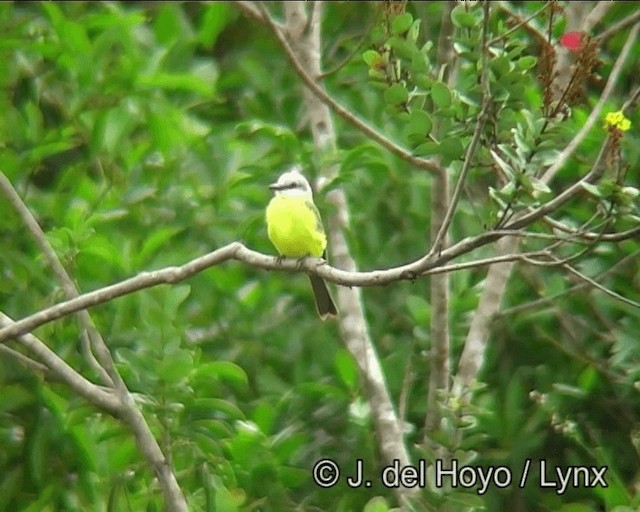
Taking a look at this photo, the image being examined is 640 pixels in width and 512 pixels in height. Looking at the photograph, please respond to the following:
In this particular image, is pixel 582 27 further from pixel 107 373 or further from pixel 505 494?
→ pixel 107 373

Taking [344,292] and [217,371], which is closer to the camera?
[217,371]

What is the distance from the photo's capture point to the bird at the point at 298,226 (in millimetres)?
4180

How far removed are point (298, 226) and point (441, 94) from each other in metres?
1.34

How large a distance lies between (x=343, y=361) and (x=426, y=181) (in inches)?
33.8

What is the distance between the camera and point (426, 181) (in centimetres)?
470

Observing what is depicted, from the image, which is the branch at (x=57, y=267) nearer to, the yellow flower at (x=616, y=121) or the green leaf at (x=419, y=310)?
the green leaf at (x=419, y=310)

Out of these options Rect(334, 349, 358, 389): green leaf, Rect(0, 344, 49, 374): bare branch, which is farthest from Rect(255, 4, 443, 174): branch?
Rect(0, 344, 49, 374): bare branch

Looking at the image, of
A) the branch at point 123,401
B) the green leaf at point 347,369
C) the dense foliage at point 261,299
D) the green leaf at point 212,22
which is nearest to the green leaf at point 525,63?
the dense foliage at point 261,299

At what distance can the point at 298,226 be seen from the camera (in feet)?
13.7

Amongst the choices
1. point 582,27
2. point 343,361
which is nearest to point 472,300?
Answer: point 343,361

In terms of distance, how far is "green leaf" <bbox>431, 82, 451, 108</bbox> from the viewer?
2893mm

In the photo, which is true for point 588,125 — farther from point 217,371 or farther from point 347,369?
point 217,371

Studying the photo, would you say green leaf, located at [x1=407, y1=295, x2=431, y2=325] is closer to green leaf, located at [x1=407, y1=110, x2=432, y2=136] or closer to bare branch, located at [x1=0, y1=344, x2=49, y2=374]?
bare branch, located at [x1=0, y1=344, x2=49, y2=374]

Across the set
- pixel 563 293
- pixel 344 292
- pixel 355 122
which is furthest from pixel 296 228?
pixel 563 293
